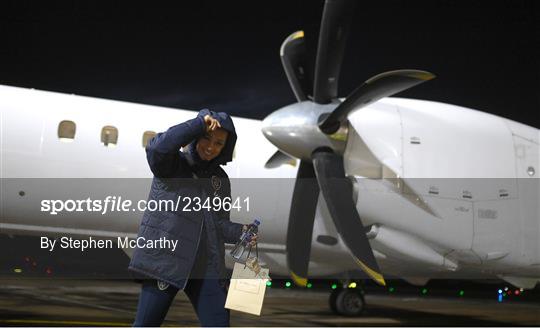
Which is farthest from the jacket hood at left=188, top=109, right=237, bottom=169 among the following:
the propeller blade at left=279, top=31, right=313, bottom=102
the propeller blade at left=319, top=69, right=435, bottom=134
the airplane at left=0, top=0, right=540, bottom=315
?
the propeller blade at left=279, top=31, right=313, bottom=102

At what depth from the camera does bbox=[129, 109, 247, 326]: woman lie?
278 centimetres

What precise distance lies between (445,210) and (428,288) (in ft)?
69.5

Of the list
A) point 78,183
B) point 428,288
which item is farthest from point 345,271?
point 428,288

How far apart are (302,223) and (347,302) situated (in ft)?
10.7

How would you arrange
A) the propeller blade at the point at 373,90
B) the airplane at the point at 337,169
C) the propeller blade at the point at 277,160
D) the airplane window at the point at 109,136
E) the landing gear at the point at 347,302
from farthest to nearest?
1. the landing gear at the point at 347,302
2. the propeller blade at the point at 277,160
3. the airplane window at the point at 109,136
4. the airplane at the point at 337,169
5. the propeller blade at the point at 373,90

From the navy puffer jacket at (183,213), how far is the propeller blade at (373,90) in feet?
16.1

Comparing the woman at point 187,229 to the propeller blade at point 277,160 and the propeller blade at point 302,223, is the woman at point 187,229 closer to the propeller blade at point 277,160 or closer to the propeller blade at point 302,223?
the propeller blade at point 302,223

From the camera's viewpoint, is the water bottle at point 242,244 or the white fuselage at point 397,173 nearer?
the water bottle at point 242,244

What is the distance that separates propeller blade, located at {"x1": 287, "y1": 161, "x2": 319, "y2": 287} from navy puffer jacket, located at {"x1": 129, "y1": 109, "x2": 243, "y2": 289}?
224 inches

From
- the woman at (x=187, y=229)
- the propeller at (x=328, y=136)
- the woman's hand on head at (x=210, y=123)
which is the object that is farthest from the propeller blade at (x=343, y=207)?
the woman's hand on head at (x=210, y=123)

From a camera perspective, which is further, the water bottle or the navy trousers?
the water bottle

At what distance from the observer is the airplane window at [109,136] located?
8.81m

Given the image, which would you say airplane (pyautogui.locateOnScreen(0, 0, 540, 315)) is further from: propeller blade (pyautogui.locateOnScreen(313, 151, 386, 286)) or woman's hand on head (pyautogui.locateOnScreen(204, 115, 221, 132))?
woman's hand on head (pyautogui.locateOnScreen(204, 115, 221, 132))

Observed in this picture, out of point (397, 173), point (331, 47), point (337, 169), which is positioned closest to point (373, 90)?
point (331, 47)
